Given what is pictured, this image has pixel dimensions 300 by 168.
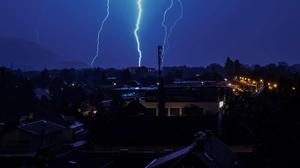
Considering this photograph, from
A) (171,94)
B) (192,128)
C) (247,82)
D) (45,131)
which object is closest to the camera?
(192,128)

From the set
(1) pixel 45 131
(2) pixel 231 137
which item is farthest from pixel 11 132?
(2) pixel 231 137

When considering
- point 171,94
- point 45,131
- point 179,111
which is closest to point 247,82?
point 171,94

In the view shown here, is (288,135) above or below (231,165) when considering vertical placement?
above

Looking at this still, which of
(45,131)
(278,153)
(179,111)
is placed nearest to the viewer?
(278,153)

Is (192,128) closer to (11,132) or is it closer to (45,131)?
(45,131)

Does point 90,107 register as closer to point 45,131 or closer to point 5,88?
point 5,88

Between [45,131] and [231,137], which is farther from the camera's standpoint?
[45,131]

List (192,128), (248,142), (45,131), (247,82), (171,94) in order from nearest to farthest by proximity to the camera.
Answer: (248,142), (192,128), (45,131), (171,94), (247,82)

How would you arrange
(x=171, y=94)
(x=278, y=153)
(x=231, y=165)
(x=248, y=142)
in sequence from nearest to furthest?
(x=278, y=153) → (x=231, y=165) → (x=248, y=142) → (x=171, y=94)

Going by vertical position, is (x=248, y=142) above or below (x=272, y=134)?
below
